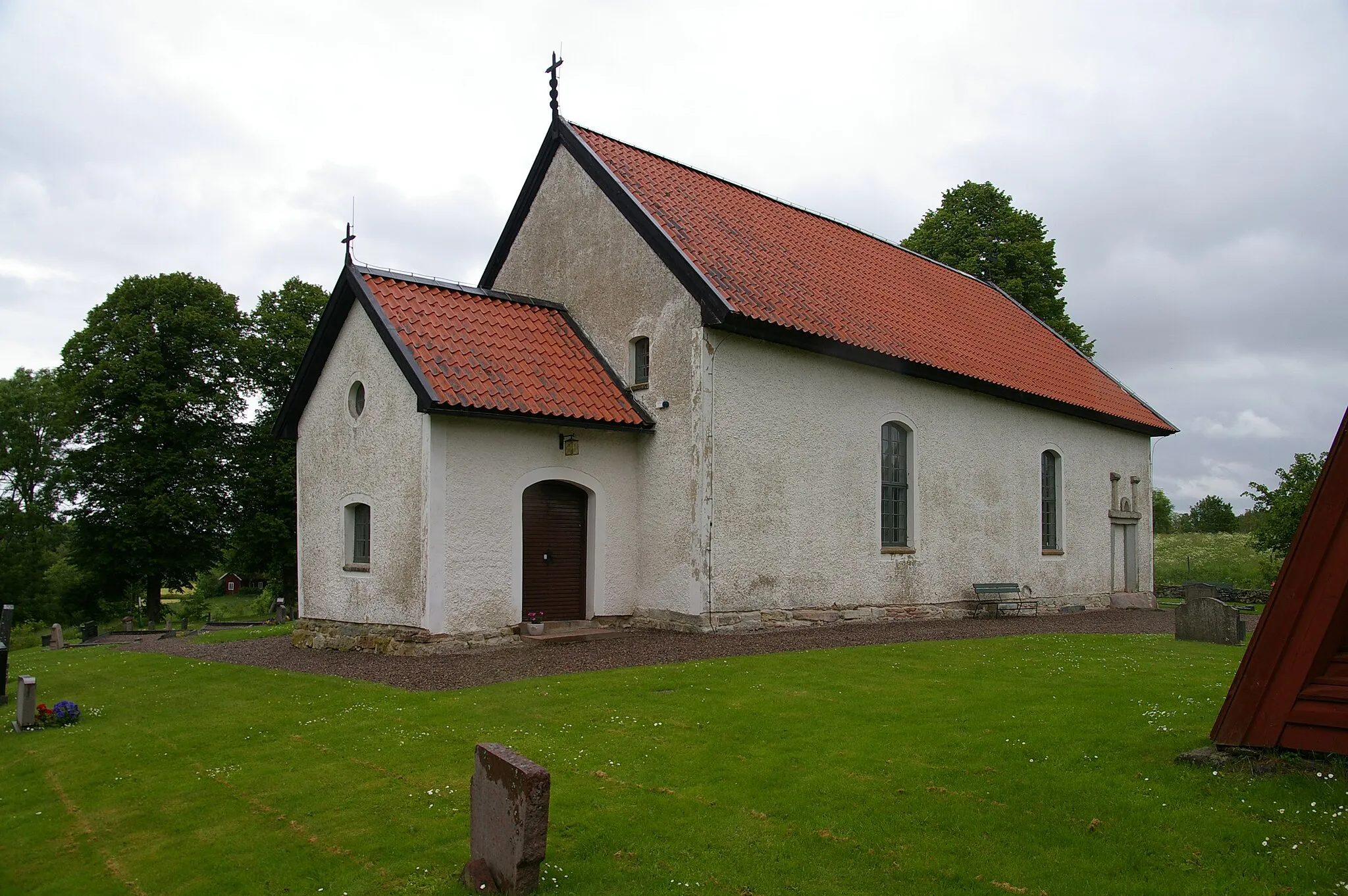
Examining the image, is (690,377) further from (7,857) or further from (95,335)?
(95,335)

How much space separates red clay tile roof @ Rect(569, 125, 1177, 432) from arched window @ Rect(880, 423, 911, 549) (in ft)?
5.23

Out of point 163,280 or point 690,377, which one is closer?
point 690,377

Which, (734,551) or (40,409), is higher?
(40,409)

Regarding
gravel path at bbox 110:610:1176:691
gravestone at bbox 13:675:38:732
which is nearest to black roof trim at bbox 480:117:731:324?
gravel path at bbox 110:610:1176:691

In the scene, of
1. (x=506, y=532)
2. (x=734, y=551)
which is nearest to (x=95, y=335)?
(x=506, y=532)

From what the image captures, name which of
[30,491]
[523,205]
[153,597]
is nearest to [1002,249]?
[523,205]

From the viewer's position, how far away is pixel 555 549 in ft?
48.2

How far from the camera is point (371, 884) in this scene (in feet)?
16.5

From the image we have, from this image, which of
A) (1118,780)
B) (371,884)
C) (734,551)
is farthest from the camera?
(734,551)

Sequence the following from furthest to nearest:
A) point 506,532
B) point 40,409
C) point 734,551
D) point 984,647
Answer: point 40,409 → point 734,551 → point 506,532 → point 984,647

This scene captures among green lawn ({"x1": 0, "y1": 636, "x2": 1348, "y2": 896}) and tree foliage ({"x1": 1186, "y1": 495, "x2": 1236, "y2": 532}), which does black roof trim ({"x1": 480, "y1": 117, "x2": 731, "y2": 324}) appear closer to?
green lawn ({"x1": 0, "y1": 636, "x2": 1348, "y2": 896})

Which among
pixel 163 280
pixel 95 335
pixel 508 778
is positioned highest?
pixel 163 280

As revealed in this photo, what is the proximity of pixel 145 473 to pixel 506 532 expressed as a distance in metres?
22.9

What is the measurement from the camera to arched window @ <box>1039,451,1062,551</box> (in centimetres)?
2189
